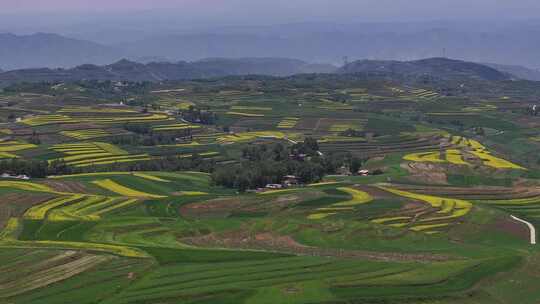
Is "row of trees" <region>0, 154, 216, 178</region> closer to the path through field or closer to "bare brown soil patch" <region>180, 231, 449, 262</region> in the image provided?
"bare brown soil patch" <region>180, 231, 449, 262</region>

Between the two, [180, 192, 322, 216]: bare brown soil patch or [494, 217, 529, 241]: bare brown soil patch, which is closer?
[494, 217, 529, 241]: bare brown soil patch

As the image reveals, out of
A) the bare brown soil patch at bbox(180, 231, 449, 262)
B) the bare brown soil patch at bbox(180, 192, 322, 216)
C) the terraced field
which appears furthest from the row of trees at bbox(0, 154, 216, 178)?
the bare brown soil patch at bbox(180, 231, 449, 262)

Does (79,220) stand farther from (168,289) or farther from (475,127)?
(475,127)

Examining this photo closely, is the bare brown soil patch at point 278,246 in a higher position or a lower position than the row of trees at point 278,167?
higher

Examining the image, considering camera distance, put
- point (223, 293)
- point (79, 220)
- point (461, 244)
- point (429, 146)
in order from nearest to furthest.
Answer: point (223, 293) < point (461, 244) < point (79, 220) < point (429, 146)

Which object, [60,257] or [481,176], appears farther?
[481,176]

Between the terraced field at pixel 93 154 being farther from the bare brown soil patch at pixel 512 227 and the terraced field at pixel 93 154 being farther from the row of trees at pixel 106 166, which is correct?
the bare brown soil patch at pixel 512 227

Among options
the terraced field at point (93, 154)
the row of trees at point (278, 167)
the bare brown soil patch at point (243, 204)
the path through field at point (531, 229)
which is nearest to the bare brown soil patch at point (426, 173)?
the row of trees at point (278, 167)

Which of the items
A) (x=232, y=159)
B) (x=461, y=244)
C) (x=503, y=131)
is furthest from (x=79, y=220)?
(x=503, y=131)
